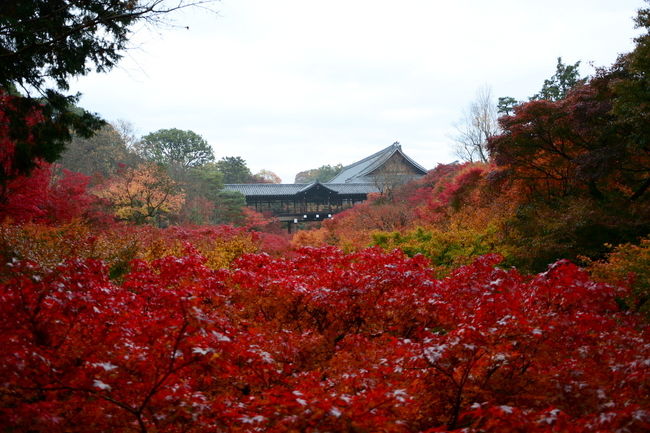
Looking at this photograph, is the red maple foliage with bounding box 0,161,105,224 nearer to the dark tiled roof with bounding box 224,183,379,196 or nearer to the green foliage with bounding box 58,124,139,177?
the green foliage with bounding box 58,124,139,177

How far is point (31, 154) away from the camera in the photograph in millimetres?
5707

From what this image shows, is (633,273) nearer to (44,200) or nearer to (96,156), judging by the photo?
(44,200)

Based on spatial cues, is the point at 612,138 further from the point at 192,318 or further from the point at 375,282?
the point at 192,318

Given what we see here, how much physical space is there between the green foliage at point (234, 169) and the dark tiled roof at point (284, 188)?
24.0 ft

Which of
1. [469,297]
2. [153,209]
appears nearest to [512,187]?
[469,297]

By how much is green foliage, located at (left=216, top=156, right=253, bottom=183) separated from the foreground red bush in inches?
1270

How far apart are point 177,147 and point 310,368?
3432 centimetres

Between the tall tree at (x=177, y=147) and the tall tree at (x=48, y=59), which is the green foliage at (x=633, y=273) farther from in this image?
the tall tree at (x=177, y=147)

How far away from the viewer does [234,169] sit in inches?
1404

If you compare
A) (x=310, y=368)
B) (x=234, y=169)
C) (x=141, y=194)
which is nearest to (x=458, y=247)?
(x=310, y=368)

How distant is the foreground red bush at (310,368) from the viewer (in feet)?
6.46

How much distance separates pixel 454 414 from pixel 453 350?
0.34 meters

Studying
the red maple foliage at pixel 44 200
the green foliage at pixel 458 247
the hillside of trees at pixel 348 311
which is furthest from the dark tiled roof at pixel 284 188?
the green foliage at pixel 458 247

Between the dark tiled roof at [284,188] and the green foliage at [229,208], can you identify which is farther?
the dark tiled roof at [284,188]
